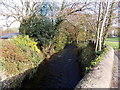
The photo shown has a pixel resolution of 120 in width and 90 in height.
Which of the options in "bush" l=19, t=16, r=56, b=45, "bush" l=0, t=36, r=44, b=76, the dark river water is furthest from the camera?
"bush" l=19, t=16, r=56, b=45

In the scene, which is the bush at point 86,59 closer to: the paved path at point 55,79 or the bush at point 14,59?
the paved path at point 55,79

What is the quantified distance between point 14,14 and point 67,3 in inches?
262

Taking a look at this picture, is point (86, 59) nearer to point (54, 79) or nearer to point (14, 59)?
point (54, 79)

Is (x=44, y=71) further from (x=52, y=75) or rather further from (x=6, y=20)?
(x=6, y=20)

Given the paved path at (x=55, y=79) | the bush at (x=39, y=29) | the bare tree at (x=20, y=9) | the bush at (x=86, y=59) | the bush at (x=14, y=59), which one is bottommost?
the paved path at (x=55, y=79)

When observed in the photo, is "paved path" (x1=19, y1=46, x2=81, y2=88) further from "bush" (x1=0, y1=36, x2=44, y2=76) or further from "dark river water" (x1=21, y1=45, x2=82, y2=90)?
"bush" (x1=0, y1=36, x2=44, y2=76)

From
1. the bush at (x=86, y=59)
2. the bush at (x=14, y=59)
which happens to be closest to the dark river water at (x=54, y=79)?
the bush at (x=86, y=59)

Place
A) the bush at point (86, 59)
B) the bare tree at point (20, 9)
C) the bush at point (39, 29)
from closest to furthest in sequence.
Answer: the bush at point (86, 59) < the bare tree at point (20, 9) < the bush at point (39, 29)

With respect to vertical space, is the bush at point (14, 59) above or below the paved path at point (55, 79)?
above

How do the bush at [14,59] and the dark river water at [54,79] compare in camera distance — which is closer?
the bush at [14,59]

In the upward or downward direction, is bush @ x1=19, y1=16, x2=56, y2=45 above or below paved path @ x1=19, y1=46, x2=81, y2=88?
above

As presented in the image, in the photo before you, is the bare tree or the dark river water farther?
the bare tree

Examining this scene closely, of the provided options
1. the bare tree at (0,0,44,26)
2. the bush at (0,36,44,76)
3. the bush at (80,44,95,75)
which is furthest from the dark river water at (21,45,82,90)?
the bare tree at (0,0,44,26)

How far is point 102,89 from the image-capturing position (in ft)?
9.27
